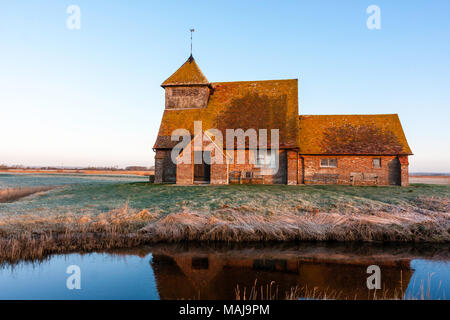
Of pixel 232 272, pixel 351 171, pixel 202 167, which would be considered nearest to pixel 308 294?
pixel 232 272

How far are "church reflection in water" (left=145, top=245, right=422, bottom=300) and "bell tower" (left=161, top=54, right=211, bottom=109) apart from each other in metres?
20.2

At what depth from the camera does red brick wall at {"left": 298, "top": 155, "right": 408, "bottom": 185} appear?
25.0 m

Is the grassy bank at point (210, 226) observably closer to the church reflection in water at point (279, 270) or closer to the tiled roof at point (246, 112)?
the church reflection in water at point (279, 270)

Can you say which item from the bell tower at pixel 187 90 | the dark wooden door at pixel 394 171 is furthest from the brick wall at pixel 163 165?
the dark wooden door at pixel 394 171

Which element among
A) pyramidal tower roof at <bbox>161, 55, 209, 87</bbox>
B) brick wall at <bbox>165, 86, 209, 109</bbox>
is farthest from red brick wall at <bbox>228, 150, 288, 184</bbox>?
pyramidal tower roof at <bbox>161, 55, 209, 87</bbox>

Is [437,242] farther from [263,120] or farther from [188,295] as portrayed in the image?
[263,120]

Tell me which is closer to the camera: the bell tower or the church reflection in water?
the church reflection in water

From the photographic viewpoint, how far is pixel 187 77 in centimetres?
2853

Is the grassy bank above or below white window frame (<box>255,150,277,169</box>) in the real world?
below

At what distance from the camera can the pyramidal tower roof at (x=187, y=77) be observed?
28.2 metres

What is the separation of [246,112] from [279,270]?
20.2 m

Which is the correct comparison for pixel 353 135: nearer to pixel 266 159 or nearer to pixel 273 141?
pixel 273 141

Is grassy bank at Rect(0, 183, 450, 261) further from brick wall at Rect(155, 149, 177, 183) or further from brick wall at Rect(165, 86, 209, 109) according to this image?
brick wall at Rect(165, 86, 209, 109)

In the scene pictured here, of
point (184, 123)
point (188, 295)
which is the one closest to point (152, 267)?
point (188, 295)
